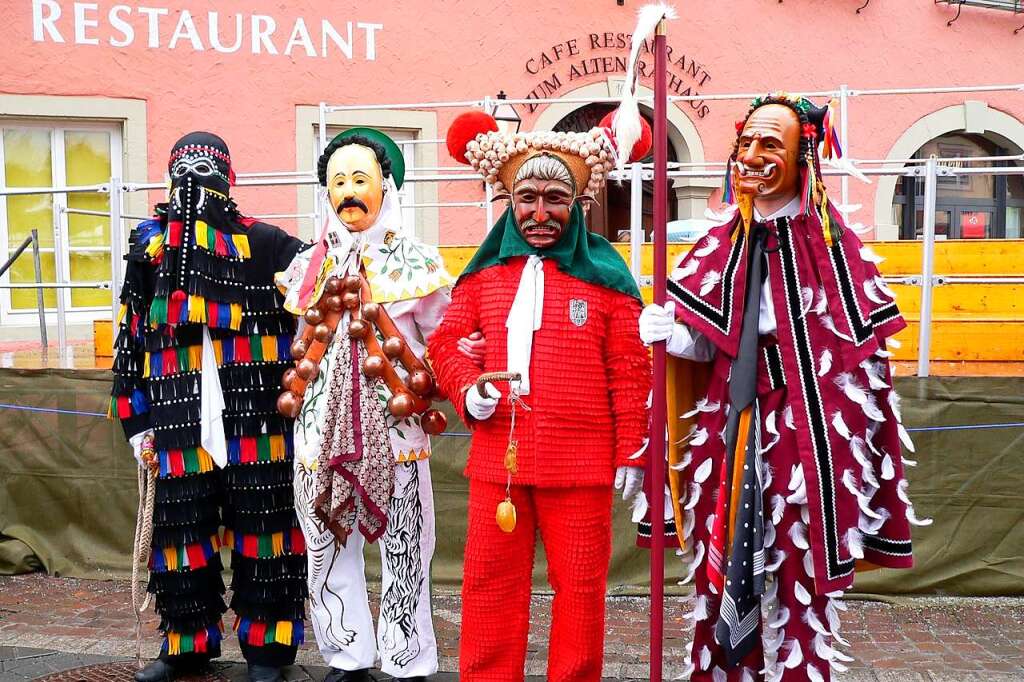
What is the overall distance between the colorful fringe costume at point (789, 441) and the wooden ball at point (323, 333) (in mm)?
1227

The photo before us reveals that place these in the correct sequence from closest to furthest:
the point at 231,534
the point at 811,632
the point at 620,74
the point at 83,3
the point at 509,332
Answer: the point at 811,632 → the point at 509,332 → the point at 231,534 → the point at 83,3 → the point at 620,74

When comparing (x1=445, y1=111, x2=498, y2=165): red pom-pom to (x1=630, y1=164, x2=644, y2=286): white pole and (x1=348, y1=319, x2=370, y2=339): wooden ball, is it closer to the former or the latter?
(x1=348, y1=319, x2=370, y2=339): wooden ball

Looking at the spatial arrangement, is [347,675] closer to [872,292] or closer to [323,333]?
[323,333]

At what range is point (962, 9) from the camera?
11273mm

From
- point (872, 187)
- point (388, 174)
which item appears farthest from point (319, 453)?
point (872, 187)

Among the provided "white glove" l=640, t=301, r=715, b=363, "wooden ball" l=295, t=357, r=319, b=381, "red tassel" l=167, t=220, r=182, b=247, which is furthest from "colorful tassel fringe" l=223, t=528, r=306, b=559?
"white glove" l=640, t=301, r=715, b=363

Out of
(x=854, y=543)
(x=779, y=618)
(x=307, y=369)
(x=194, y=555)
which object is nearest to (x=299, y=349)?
(x=307, y=369)

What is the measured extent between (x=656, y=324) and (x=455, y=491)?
251 centimetres

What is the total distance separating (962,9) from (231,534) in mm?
10539

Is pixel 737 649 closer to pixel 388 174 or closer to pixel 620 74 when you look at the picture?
pixel 388 174

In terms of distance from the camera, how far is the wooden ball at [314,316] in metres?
3.55

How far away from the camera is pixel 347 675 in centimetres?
363

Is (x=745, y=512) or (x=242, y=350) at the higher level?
(x=242, y=350)

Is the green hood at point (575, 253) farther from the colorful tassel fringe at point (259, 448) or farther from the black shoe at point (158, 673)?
the black shoe at point (158, 673)
